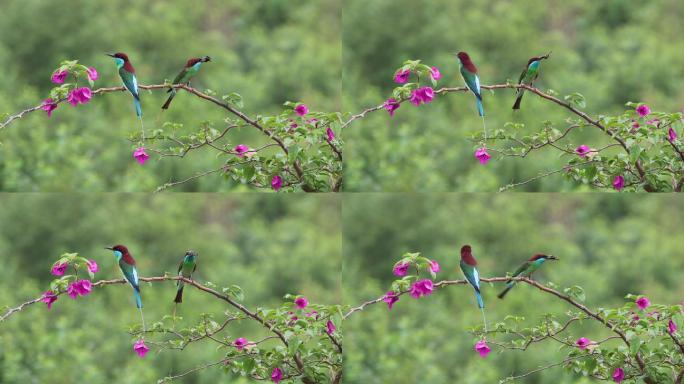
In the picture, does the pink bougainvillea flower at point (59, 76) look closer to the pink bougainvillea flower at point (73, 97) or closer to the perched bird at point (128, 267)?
the pink bougainvillea flower at point (73, 97)

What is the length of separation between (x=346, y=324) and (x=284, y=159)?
73cm

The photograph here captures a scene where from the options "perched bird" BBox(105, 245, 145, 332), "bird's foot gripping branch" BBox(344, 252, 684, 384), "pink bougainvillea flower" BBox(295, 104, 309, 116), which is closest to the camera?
"bird's foot gripping branch" BBox(344, 252, 684, 384)

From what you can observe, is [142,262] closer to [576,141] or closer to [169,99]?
[169,99]

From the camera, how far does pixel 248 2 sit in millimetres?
5012

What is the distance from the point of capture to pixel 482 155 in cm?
484

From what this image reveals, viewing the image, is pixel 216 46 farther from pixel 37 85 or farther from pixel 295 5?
pixel 37 85

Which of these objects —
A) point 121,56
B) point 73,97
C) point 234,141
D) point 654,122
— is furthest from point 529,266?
point 73,97

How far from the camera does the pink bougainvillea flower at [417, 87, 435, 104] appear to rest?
4750 mm

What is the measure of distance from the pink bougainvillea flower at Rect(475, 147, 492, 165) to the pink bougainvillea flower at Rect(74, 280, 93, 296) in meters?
1.66

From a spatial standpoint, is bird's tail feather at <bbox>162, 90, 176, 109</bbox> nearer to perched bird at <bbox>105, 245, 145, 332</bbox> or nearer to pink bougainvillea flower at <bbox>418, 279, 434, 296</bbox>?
perched bird at <bbox>105, 245, 145, 332</bbox>

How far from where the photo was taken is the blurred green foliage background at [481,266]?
4.86m

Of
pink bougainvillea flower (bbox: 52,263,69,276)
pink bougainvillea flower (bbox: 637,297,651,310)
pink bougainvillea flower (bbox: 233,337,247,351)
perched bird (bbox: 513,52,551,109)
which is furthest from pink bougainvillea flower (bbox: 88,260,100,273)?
pink bougainvillea flower (bbox: 637,297,651,310)

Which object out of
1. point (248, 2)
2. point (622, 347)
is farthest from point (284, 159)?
point (622, 347)

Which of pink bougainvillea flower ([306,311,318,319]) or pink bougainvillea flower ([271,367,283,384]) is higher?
pink bougainvillea flower ([306,311,318,319])
